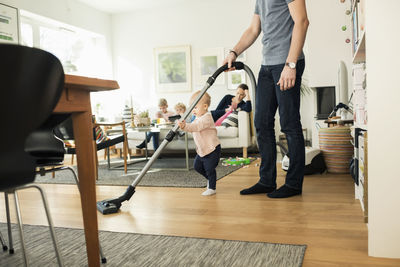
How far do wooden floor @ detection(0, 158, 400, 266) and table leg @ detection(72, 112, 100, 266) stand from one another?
0.53m

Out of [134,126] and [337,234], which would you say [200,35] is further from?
[337,234]

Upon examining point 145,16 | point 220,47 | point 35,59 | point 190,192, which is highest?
point 145,16

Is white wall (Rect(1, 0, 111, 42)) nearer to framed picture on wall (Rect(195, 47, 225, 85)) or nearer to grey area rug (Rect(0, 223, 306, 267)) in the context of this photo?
framed picture on wall (Rect(195, 47, 225, 85))

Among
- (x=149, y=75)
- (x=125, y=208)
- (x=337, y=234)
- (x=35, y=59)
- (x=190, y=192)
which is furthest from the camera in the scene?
(x=149, y=75)

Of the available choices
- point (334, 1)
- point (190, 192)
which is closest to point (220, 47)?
point (334, 1)

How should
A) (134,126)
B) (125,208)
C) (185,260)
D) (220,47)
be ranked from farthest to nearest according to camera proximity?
(220,47) < (134,126) < (125,208) < (185,260)

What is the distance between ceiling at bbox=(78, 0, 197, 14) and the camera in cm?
663

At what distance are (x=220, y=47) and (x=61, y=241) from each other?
5333 millimetres

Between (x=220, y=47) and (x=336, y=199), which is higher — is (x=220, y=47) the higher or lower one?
the higher one

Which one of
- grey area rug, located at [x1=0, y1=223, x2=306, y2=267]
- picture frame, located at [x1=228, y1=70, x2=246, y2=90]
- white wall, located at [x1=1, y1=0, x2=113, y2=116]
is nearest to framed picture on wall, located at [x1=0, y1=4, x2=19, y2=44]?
white wall, located at [x1=1, y1=0, x2=113, y2=116]

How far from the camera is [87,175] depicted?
52.1 inches

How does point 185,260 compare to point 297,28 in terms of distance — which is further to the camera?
point 297,28

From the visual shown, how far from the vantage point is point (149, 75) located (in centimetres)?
708

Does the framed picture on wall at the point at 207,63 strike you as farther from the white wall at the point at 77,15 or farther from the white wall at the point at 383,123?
the white wall at the point at 383,123
